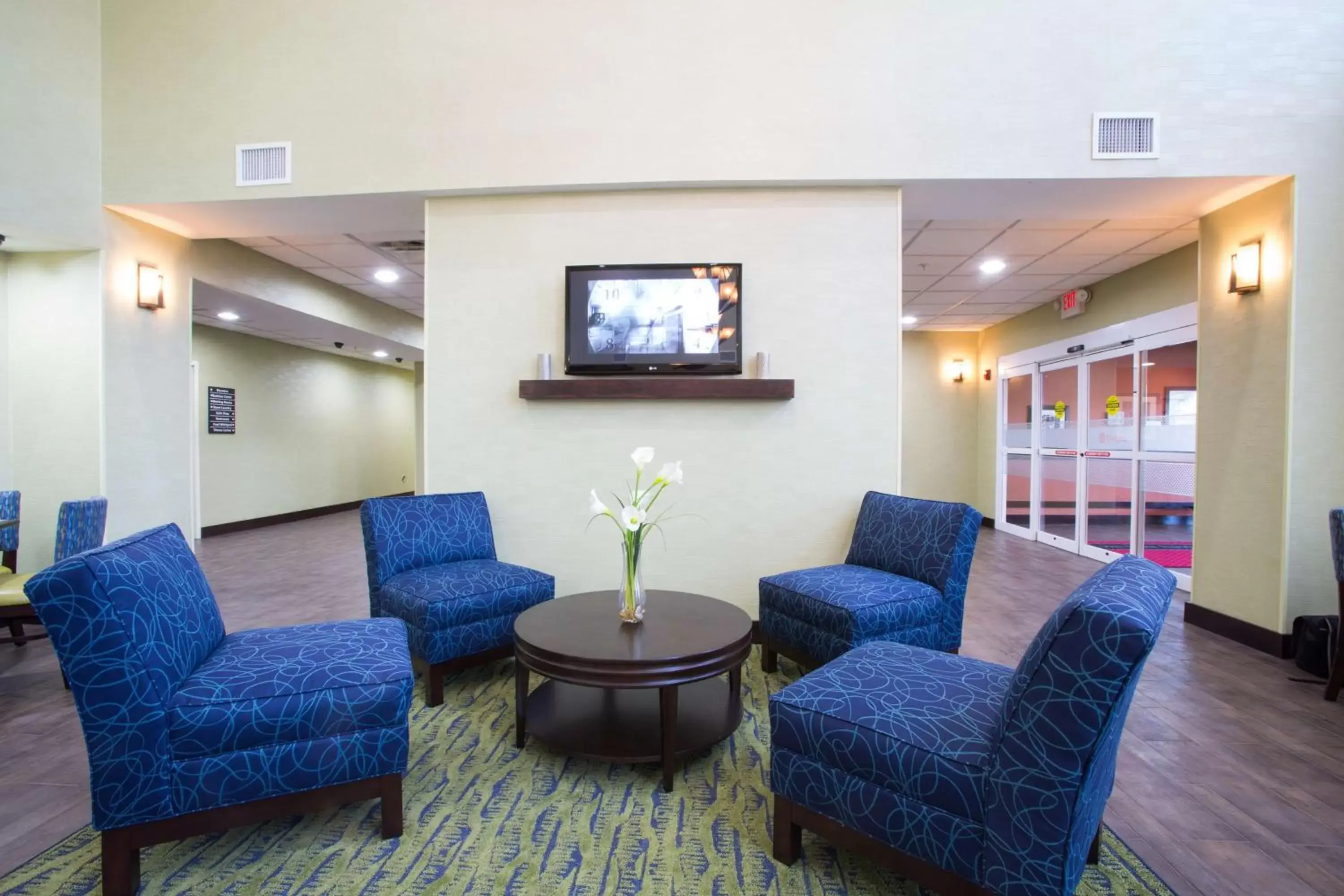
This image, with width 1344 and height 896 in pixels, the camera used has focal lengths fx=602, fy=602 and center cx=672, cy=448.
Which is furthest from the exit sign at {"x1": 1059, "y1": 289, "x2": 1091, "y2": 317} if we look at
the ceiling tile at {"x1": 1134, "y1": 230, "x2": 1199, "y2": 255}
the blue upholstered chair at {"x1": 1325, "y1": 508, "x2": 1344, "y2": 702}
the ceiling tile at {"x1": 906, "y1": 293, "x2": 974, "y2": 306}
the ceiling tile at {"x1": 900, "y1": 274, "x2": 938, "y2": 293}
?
the blue upholstered chair at {"x1": 1325, "y1": 508, "x2": 1344, "y2": 702}

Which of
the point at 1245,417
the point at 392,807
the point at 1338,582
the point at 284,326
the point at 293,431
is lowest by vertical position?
the point at 392,807

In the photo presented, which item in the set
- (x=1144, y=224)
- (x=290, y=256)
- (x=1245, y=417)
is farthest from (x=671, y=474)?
(x=290, y=256)

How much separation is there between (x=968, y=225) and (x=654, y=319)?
257 cm

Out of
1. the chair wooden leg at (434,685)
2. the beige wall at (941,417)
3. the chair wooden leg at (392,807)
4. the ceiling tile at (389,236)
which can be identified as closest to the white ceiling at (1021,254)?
the beige wall at (941,417)

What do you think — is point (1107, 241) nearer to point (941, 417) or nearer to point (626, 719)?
point (941, 417)

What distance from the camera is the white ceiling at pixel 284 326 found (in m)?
5.47

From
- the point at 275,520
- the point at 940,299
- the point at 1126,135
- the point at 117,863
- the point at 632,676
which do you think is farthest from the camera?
the point at 275,520

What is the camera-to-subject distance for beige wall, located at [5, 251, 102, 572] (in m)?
3.89

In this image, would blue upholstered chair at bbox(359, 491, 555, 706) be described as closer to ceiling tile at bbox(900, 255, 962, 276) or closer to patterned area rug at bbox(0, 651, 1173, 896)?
patterned area rug at bbox(0, 651, 1173, 896)

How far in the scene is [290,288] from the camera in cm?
591

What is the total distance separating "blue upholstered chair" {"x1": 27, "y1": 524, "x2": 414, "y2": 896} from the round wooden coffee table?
1.75 ft

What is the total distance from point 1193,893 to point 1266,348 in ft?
11.0

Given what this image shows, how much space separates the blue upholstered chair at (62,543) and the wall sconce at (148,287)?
1.44 meters

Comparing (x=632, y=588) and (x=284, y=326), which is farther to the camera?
(x=284, y=326)
